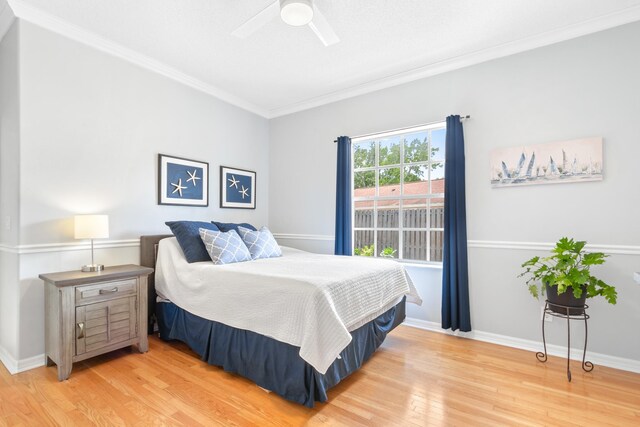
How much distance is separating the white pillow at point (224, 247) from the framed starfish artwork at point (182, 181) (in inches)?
28.9

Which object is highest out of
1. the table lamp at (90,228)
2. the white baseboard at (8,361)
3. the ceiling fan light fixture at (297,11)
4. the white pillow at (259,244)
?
the ceiling fan light fixture at (297,11)

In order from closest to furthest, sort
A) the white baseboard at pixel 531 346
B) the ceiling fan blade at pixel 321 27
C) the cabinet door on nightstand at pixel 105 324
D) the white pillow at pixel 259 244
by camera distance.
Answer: the ceiling fan blade at pixel 321 27 → the cabinet door on nightstand at pixel 105 324 → the white baseboard at pixel 531 346 → the white pillow at pixel 259 244

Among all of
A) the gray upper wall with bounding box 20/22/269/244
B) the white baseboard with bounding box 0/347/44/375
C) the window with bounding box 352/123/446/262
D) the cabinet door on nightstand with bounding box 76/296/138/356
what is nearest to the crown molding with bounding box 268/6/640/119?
the window with bounding box 352/123/446/262

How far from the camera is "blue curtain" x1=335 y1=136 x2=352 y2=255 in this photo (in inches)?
149

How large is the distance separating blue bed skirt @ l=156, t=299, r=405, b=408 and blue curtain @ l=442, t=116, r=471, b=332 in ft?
1.95

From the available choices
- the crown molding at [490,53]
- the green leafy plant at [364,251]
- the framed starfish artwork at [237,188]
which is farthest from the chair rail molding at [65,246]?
the crown molding at [490,53]

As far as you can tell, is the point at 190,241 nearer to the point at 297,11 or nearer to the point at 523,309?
the point at 297,11

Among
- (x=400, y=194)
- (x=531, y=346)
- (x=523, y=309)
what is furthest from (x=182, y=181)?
(x=531, y=346)

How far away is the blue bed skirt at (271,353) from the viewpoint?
6.15 feet

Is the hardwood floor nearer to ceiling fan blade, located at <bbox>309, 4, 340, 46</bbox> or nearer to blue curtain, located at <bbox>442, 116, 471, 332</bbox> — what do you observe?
blue curtain, located at <bbox>442, 116, 471, 332</bbox>

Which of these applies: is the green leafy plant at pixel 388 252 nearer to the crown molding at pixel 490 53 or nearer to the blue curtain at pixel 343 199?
the blue curtain at pixel 343 199

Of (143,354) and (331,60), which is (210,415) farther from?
(331,60)

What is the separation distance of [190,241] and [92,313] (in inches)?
35.3

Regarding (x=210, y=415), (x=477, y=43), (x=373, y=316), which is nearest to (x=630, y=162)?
(x=477, y=43)
